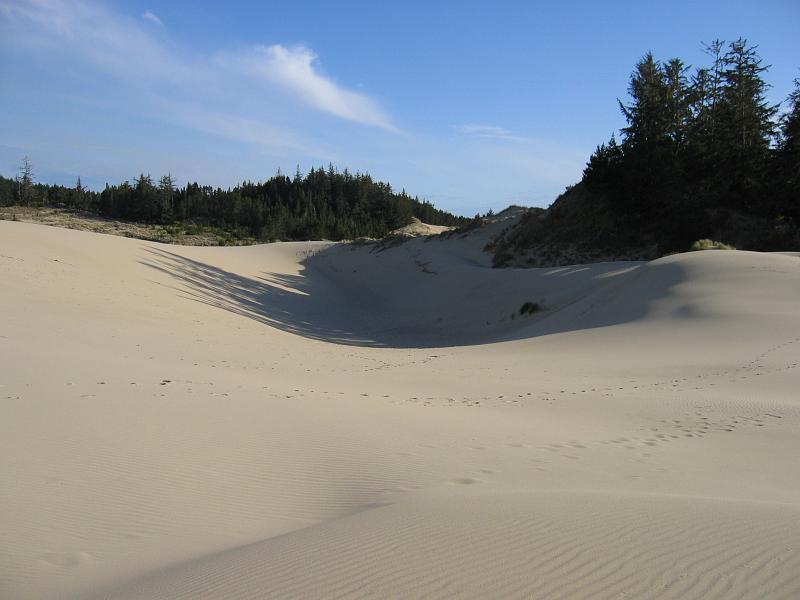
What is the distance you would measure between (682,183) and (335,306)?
59.9 feet

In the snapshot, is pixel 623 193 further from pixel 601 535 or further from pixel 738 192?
pixel 601 535

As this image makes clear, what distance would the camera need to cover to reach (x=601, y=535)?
3160 millimetres

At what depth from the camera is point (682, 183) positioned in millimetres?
29297

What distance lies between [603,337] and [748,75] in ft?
88.0

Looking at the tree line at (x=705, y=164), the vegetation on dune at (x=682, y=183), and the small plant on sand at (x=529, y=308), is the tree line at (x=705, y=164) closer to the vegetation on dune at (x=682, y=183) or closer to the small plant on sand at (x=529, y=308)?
Answer: the vegetation on dune at (x=682, y=183)

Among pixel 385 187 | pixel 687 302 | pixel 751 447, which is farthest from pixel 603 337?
pixel 385 187

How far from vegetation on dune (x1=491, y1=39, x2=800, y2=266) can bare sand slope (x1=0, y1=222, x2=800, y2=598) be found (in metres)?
14.5

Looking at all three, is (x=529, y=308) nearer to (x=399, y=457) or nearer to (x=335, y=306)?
(x=335, y=306)

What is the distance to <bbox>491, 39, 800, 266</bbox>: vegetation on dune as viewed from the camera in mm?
28000

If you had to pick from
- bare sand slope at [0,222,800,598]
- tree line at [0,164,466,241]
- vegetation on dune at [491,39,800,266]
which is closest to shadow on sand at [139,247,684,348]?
bare sand slope at [0,222,800,598]

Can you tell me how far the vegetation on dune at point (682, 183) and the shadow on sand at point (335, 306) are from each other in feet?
36.1

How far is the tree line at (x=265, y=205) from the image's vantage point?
65000 mm

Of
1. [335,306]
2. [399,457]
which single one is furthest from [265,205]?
[399,457]

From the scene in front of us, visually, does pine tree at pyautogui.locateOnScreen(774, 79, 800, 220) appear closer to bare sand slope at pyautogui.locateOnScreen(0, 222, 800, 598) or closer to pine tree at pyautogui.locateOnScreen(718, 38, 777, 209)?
pine tree at pyautogui.locateOnScreen(718, 38, 777, 209)
